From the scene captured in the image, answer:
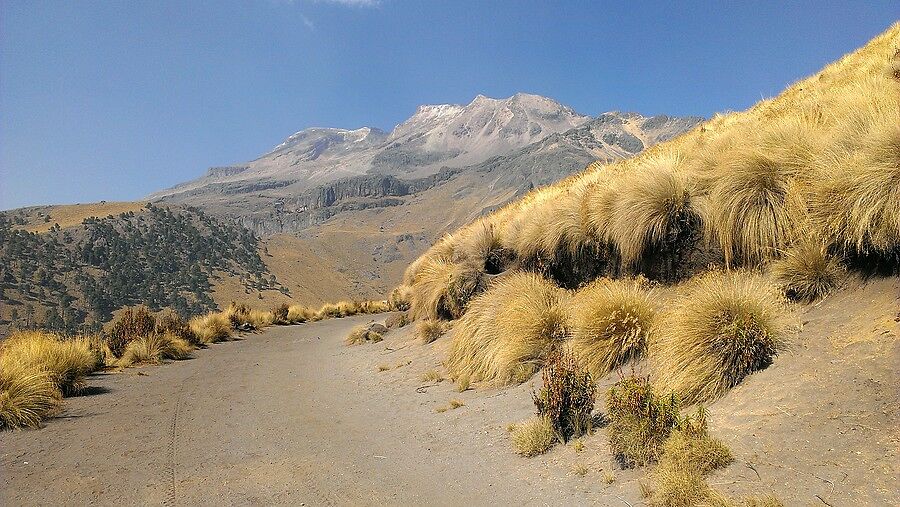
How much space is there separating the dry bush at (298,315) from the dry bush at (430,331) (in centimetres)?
1735

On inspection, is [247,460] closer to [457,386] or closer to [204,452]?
[204,452]

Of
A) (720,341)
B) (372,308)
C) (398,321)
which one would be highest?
(720,341)

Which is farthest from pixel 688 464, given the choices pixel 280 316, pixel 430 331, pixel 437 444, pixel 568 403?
pixel 280 316

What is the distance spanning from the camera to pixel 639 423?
4578 millimetres

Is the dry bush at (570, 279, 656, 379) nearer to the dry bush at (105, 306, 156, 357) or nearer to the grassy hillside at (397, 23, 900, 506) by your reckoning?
the grassy hillside at (397, 23, 900, 506)

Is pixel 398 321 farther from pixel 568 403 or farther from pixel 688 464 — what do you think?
pixel 688 464

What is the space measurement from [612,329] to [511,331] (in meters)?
1.96

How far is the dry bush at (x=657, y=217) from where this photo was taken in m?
7.83

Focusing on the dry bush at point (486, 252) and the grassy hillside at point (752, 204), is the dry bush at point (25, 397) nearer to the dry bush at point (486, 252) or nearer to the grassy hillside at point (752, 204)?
the dry bush at point (486, 252)

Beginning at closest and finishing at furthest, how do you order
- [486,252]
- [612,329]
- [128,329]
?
1. [612,329]
2. [486,252]
3. [128,329]

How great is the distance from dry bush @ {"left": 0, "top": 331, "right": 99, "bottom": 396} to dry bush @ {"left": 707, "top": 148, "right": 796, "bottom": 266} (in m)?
11.3

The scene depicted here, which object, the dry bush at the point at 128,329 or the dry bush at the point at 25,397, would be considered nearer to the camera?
the dry bush at the point at 25,397

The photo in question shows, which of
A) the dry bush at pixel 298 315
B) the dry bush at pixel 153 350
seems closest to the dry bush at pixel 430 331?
the dry bush at pixel 153 350

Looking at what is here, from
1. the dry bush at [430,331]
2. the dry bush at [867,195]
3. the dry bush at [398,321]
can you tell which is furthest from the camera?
the dry bush at [398,321]
